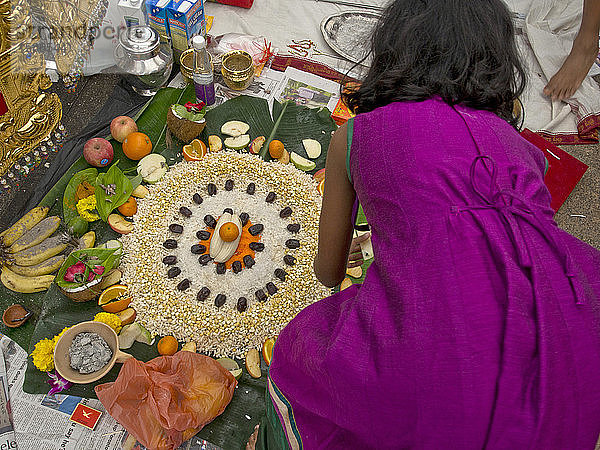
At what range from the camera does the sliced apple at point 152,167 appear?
65.1 inches

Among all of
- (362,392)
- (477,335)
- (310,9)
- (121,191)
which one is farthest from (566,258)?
(310,9)

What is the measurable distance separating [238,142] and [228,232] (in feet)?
1.46

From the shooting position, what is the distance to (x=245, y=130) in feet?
5.89

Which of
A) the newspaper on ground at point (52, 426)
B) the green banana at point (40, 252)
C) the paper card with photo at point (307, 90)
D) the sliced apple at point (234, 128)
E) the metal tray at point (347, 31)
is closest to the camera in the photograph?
the newspaper on ground at point (52, 426)

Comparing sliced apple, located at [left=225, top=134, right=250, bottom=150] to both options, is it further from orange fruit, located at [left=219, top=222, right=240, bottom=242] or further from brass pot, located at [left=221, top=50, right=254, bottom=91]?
orange fruit, located at [left=219, top=222, right=240, bottom=242]

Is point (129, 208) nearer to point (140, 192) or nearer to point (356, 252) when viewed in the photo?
point (140, 192)

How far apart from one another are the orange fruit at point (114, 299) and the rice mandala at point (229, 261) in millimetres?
30

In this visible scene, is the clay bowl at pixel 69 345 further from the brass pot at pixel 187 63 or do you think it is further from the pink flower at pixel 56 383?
the brass pot at pixel 187 63

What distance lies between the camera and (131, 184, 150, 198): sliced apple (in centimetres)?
161

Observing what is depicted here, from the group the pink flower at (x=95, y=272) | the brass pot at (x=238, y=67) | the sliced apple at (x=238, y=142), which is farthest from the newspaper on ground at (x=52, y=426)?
the brass pot at (x=238, y=67)

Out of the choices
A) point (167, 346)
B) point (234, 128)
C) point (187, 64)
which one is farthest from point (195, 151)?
point (167, 346)

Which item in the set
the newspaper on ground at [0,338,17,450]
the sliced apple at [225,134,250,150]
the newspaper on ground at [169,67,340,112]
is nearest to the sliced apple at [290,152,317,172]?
the sliced apple at [225,134,250,150]

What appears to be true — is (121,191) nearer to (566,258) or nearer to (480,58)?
(480,58)

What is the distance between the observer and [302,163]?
1720 mm
